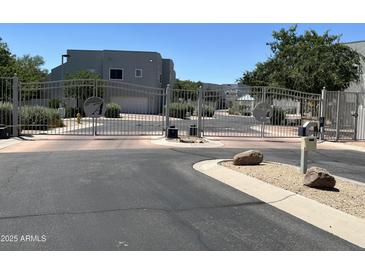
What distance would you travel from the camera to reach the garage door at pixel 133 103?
50.5 m

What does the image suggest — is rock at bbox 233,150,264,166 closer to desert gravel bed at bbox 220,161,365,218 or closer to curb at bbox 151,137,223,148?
desert gravel bed at bbox 220,161,365,218

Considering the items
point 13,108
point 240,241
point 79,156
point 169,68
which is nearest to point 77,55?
point 169,68

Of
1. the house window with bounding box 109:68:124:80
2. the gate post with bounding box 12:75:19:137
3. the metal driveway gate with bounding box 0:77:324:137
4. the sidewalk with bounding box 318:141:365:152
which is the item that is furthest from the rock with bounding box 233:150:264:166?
the house window with bounding box 109:68:124:80

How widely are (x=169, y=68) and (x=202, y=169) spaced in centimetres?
5357

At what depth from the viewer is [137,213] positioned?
6477 millimetres

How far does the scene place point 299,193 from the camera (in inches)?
316

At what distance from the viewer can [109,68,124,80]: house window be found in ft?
184

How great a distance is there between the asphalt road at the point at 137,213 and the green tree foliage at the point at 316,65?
2016 cm

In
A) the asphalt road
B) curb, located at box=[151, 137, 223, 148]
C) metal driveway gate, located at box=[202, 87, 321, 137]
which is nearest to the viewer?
the asphalt road

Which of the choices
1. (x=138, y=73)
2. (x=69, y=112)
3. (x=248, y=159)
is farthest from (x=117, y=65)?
(x=248, y=159)

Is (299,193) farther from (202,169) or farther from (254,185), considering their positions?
(202,169)

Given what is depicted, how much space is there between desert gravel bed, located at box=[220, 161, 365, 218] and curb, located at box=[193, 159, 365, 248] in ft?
0.68

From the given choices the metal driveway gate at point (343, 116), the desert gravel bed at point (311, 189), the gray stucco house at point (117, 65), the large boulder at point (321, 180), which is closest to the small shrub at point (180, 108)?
the metal driveway gate at point (343, 116)

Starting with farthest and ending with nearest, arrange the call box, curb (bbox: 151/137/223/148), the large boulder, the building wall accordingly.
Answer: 1. the building wall
2. curb (bbox: 151/137/223/148)
3. the call box
4. the large boulder
